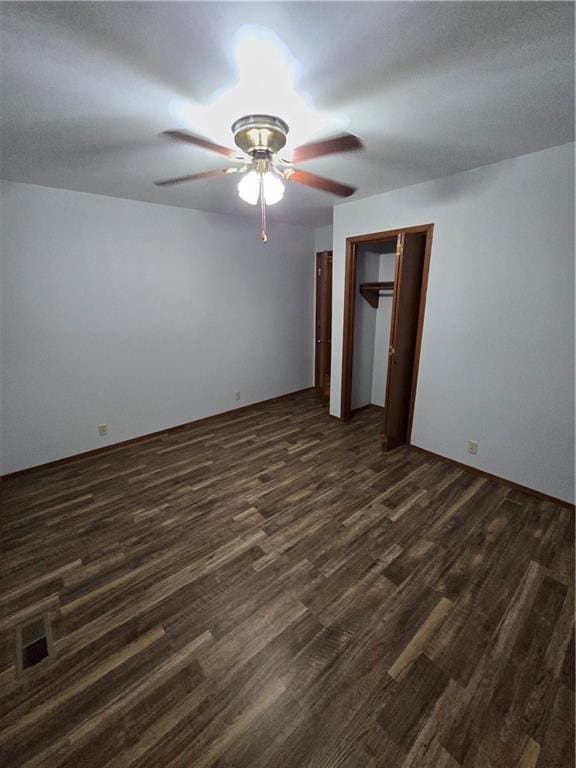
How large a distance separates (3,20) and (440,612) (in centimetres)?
297

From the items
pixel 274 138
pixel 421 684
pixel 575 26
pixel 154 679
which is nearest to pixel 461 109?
pixel 575 26

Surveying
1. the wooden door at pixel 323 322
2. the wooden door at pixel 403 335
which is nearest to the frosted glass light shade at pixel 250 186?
the wooden door at pixel 403 335

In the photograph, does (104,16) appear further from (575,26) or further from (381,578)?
(381,578)

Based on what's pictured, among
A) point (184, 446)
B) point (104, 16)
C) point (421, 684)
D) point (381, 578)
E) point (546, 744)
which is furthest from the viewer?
point (184, 446)

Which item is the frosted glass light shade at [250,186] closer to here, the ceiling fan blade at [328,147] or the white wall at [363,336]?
the ceiling fan blade at [328,147]

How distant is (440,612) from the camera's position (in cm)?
156

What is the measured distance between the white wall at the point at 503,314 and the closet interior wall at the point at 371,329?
80cm

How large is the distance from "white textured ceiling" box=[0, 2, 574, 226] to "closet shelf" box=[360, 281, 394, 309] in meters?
1.50

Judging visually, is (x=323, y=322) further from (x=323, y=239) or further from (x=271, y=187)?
(x=271, y=187)

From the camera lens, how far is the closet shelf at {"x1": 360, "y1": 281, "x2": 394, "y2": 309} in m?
3.55

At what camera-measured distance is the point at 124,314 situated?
3080 mm

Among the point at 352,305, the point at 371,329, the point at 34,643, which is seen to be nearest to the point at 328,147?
the point at 352,305

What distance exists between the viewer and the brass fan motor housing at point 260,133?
1.41 metres

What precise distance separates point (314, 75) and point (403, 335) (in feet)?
6.98
